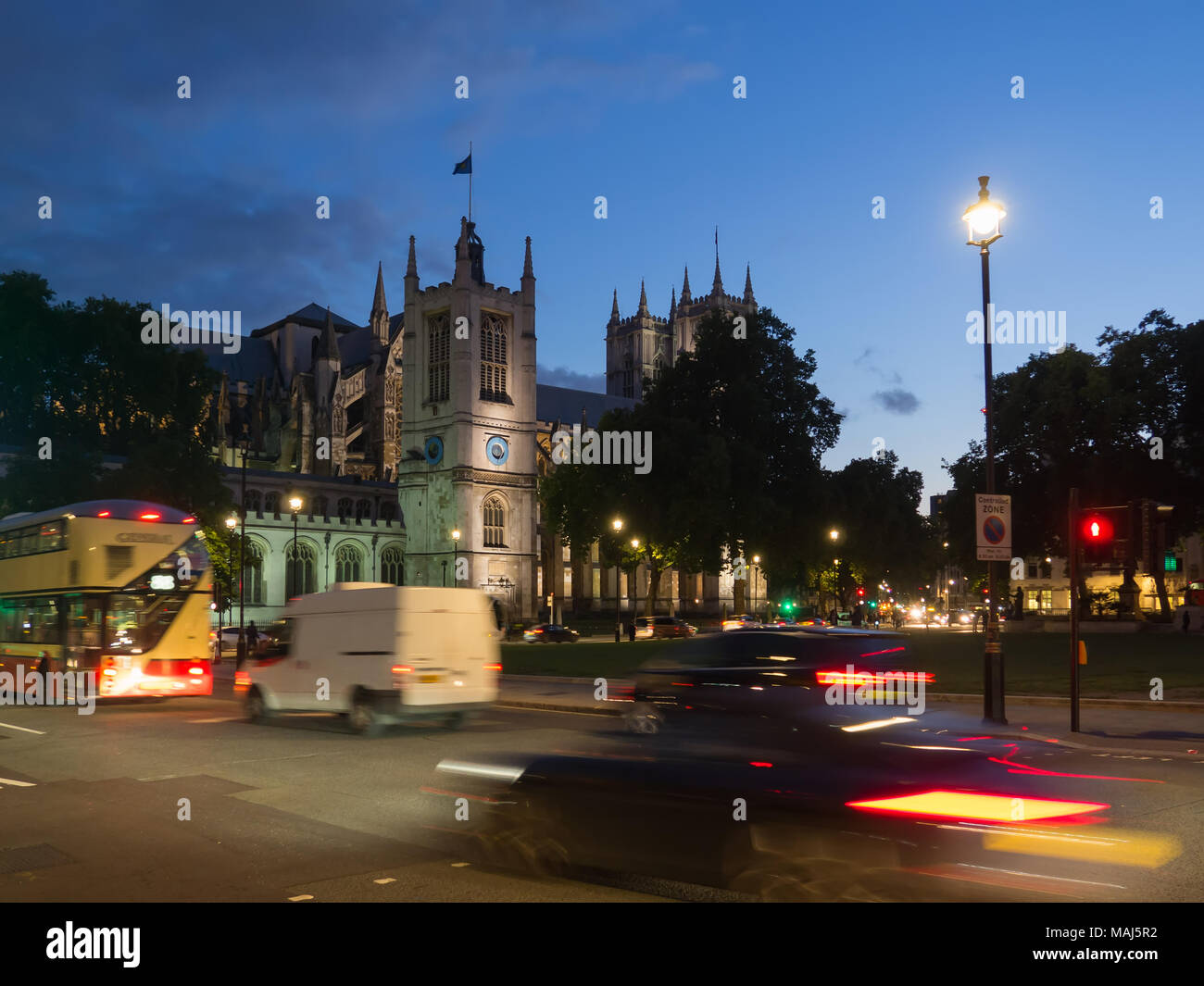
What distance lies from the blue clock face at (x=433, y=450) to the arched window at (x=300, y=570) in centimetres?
1313

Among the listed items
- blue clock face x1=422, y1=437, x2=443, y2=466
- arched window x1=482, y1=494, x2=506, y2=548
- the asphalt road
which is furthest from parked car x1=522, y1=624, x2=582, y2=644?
the asphalt road

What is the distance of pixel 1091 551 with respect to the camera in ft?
54.8

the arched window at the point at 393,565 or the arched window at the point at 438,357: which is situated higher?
the arched window at the point at 438,357

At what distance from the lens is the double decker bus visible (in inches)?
877

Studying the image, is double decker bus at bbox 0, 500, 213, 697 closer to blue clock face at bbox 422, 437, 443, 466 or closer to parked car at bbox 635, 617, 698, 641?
parked car at bbox 635, 617, 698, 641

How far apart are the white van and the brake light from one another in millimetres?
10676

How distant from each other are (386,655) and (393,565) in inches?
2991

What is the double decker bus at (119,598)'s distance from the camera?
2227cm

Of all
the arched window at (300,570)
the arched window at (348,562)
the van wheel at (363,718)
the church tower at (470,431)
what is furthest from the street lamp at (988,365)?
the arched window at (348,562)

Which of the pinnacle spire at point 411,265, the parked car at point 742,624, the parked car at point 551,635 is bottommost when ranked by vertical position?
the parked car at point 551,635

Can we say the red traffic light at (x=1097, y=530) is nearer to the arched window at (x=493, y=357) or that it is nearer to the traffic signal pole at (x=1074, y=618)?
the traffic signal pole at (x=1074, y=618)

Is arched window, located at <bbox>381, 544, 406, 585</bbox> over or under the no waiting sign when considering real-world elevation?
under

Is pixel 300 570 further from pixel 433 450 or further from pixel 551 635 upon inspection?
pixel 551 635
